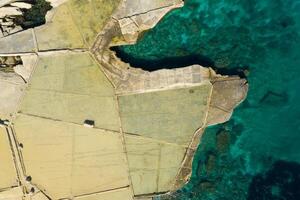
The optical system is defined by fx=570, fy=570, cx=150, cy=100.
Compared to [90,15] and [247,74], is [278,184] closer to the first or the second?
[247,74]

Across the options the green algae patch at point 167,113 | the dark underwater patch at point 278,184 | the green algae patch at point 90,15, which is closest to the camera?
the green algae patch at point 167,113

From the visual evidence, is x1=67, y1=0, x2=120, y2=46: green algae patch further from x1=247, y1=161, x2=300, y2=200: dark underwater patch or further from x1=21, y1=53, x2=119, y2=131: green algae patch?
x1=247, y1=161, x2=300, y2=200: dark underwater patch

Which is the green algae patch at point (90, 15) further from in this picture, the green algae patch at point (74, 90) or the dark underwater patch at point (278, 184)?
the dark underwater patch at point (278, 184)

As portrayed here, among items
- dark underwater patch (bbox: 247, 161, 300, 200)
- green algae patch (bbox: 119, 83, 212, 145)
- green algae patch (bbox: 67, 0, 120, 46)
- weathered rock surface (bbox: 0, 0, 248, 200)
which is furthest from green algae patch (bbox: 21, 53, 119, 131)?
dark underwater patch (bbox: 247, 161, 300, 200)

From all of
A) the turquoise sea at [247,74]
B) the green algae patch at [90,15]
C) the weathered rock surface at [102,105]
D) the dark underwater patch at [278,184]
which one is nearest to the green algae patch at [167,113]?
the weathered rock surface at [102,105]

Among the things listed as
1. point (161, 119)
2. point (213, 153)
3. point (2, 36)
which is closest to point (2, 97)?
point (2, 36)

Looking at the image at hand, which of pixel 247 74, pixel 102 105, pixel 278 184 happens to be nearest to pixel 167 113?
pixel 102 105
